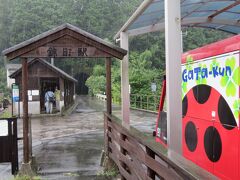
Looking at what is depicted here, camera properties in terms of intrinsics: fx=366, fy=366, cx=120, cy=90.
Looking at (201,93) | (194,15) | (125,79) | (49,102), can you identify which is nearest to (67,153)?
(125,79)

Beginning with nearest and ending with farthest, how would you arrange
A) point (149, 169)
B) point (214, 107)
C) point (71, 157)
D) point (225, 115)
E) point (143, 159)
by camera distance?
1. point (149, 169)
2. point (143, 159)
3. point (225, 115)
4. point (214, 107)
5. point (71, 157)

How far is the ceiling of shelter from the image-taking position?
25.4 ft

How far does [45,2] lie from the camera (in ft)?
259

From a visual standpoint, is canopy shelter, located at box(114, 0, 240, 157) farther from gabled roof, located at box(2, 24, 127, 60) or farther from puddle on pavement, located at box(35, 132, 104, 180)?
puddle on pavement, located at box(35, 132, 104, 180)

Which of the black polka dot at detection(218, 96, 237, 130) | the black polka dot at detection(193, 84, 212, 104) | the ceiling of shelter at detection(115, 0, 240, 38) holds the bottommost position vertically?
the black polka dot at detection(218, 96, 237, 130)

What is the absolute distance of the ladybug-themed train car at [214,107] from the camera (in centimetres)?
562

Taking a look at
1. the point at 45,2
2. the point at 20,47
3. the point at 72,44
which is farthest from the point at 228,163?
the point at 45,2

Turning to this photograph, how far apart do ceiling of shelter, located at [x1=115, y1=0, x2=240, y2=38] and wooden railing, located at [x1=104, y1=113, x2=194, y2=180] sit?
243 centimetres

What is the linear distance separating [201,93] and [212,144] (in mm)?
998

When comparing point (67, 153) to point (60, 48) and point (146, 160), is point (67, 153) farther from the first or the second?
point (146, 160)

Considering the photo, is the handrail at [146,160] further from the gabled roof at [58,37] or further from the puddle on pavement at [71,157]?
the gabled roof at [58,37]

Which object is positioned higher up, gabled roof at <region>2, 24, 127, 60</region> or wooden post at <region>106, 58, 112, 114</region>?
gabled roof at <region>2, 24, 127, 60</region>

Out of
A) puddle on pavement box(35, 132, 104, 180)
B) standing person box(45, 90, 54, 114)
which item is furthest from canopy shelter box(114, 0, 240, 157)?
standing person box(45, 90, 54, 114)

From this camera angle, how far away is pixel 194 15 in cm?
932
